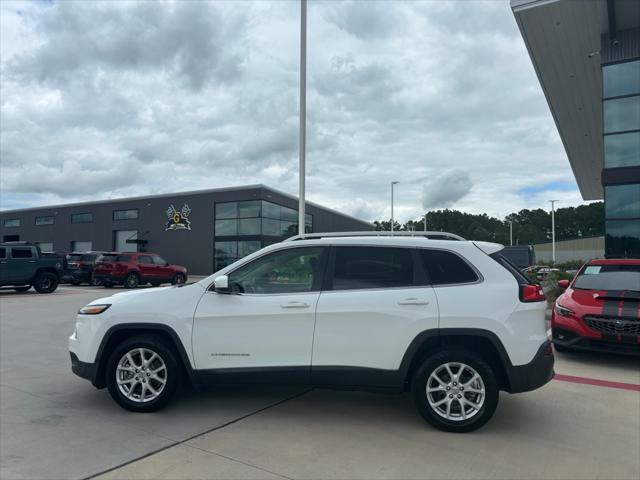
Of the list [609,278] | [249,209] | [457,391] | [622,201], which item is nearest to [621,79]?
[622,201]

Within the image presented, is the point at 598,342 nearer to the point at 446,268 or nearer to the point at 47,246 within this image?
the point at 446,268

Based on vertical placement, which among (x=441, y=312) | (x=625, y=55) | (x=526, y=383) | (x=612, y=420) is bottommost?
(x=612, y=420)

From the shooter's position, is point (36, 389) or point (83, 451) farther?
point (36, 389)

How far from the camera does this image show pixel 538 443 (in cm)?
399

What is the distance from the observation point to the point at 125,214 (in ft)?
137

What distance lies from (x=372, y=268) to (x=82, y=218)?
46347 millimetres

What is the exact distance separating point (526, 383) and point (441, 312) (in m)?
0.93

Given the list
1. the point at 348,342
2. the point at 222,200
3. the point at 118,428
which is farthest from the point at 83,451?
the point at 222,200

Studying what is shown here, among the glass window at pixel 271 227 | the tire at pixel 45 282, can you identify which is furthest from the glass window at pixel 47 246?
the tire at pixel 45 282

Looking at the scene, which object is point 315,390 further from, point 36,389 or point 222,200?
point 222,200

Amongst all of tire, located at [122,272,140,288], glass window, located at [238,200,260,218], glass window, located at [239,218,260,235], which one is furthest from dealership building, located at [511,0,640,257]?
glass window, located at [239,218,260,235]

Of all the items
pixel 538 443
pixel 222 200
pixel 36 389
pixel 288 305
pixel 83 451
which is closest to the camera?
pixel 83 451

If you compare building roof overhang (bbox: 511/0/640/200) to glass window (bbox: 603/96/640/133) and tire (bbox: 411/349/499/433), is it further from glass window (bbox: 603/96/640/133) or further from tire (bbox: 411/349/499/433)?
tire (bbox: 411/349/499/433)

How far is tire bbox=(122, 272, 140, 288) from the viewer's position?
22.3 m
